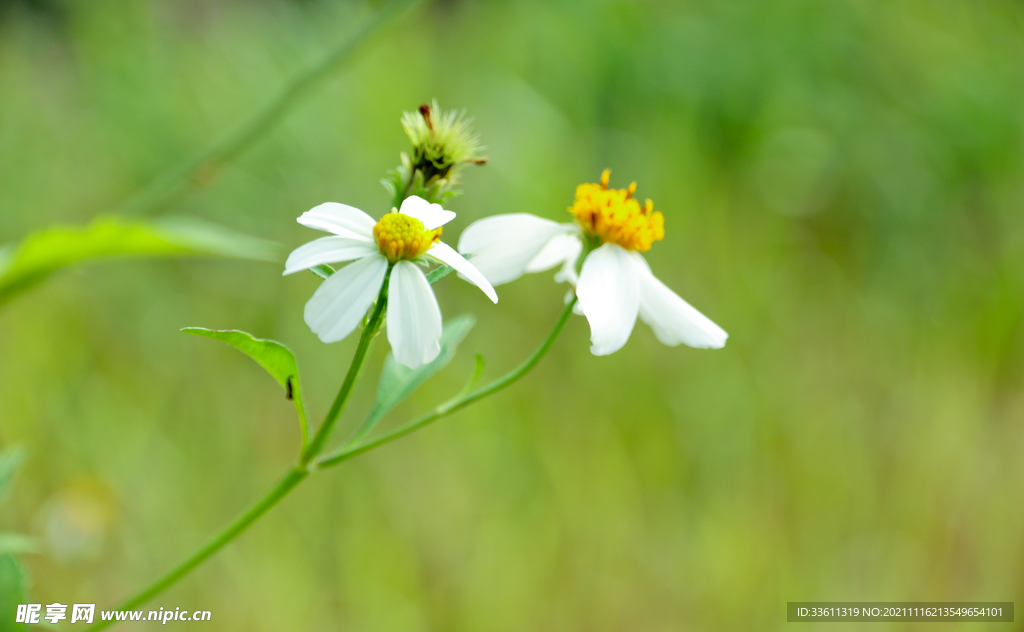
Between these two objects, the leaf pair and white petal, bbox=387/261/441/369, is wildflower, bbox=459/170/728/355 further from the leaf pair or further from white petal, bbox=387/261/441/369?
the leaf pair

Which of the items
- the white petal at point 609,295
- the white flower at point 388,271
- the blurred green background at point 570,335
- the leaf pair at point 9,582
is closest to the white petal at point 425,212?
the white flower at point 388,271

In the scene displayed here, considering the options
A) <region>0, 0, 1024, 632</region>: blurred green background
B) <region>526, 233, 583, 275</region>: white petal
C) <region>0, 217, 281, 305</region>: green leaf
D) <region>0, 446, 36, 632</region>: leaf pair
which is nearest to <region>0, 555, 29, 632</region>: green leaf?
<region>0, 446, 36, 632</region>: leaf pair

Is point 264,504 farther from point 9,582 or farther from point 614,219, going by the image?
point 614,219

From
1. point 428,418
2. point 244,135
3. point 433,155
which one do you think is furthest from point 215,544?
point 244,135

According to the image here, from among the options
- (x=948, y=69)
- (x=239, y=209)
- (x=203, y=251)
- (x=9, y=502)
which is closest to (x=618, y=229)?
(x=203, y=251)

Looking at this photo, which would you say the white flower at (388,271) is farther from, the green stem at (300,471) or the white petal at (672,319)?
the white petal at (672,319)

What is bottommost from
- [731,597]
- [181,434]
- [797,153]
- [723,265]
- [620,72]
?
[731,597]

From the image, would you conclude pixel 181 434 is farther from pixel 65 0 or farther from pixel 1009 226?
pixel 1009 226
